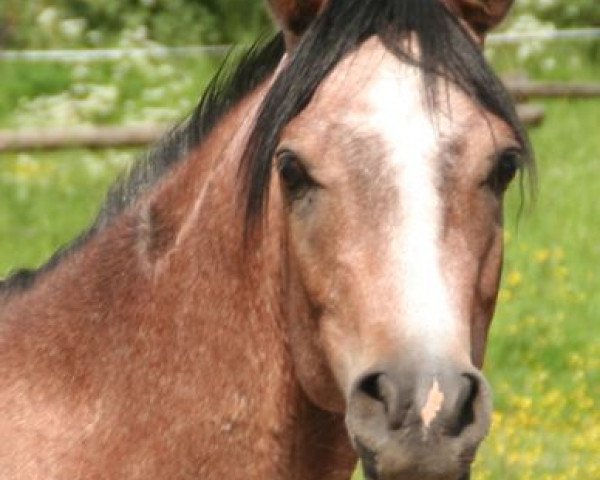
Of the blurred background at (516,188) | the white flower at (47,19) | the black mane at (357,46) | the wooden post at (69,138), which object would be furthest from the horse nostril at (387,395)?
the white flower at (47,19)

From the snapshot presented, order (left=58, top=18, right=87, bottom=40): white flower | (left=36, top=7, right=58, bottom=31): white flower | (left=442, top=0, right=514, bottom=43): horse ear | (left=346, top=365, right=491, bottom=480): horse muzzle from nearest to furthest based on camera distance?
1. (left=346, top=365, right=491, bottom=480): horse muzzle
2. (left=442, top=0, right=514, bottom=43): horse ear
3. (left=58, top=18, right=87, bottom=40): white flower
4. (left=36, top=7, right=58, bottom=31): white flower

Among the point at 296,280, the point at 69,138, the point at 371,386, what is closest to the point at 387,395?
the point at 371,386

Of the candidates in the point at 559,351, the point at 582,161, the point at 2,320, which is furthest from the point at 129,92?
the point at 2,320

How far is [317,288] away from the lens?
13.6 ft

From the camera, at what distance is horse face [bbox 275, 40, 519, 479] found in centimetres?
385

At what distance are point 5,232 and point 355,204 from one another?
7.29m

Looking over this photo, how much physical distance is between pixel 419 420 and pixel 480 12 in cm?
107

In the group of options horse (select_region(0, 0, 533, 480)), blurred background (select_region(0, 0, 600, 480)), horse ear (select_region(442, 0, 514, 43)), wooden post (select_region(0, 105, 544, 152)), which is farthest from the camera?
wooden post (select_region(0, 105, 544, 152))

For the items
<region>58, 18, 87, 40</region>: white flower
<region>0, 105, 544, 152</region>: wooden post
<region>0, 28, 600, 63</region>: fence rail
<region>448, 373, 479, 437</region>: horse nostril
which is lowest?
<region>58, 18, 87, 40</region>: white flower

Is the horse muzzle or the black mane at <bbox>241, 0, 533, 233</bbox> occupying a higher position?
the black mane at <bbox>241, 0, 533, 233</bbox>

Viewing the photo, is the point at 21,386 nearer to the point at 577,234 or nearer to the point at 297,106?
the point at 297,106

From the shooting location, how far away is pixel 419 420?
381cm

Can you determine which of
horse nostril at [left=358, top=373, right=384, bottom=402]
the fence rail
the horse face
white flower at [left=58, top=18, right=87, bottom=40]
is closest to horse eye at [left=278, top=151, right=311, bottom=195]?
the horse face

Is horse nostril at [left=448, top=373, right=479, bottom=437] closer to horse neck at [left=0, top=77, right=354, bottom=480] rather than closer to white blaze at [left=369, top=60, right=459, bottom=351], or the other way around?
white blaze at [left=369, top=60, right=459, bottom=351]
